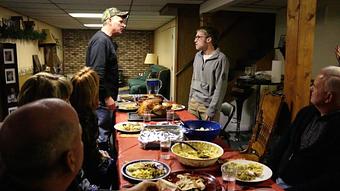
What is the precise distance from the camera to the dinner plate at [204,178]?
140 cm

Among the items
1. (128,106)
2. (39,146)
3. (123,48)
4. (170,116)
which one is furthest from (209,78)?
(123,48)

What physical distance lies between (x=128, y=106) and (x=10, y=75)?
7.62ft

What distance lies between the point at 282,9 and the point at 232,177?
5.09 meters

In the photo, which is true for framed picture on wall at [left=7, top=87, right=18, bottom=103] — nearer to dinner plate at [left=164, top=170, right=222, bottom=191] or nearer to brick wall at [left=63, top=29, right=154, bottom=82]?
dinner plate at [left=164, top=170, right=222, bottom=191]

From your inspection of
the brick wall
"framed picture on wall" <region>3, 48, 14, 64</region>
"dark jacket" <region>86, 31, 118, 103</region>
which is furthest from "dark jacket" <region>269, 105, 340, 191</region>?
the brick wall

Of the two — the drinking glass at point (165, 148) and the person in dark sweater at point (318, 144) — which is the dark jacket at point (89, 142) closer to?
the drinking glass at point (165, 148)

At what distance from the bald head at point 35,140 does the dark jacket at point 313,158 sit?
4.61ft

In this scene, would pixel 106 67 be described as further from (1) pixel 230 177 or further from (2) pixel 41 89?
(1) pixel 230 177

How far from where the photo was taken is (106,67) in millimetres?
3076

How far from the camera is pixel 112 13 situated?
3.17 meters

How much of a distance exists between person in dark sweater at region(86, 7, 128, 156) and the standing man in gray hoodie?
0.86m

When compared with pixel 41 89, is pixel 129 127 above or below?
below

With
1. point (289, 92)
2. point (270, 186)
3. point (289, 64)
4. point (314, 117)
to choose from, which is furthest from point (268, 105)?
point (270, 186)

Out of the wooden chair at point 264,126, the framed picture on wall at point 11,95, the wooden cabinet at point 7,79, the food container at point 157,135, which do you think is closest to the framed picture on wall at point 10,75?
the wooden cabinet at point 7,79
